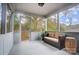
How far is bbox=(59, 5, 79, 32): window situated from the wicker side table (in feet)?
1.02

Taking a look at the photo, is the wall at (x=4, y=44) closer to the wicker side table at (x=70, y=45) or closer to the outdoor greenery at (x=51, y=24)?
the outdoor greenery at (x=51, y=24)

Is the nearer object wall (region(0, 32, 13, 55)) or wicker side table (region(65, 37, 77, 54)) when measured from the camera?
wall (region(0, 32, 13, 55))

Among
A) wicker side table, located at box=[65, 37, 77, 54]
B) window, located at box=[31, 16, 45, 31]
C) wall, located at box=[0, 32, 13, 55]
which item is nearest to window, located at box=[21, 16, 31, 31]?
window, located at box=[31, 16, 45, 31]

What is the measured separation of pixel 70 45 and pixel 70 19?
82 centimetres

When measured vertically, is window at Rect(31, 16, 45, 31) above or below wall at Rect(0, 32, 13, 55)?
above

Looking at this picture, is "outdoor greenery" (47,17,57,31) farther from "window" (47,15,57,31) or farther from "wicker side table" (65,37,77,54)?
"wicker side table" (65,37,77,54)

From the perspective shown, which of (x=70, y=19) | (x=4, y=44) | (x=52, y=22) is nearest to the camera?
(x=4, y=44)

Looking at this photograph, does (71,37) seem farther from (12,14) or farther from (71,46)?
(12,14)

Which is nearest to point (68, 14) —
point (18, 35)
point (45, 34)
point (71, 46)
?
point (71, 46)

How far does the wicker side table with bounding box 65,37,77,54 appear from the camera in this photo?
333cm

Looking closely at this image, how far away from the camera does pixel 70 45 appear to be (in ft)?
11.5

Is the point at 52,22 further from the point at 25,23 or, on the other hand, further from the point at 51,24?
the point at 25,23

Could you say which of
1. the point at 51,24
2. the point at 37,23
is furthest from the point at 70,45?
the point at 37,23
